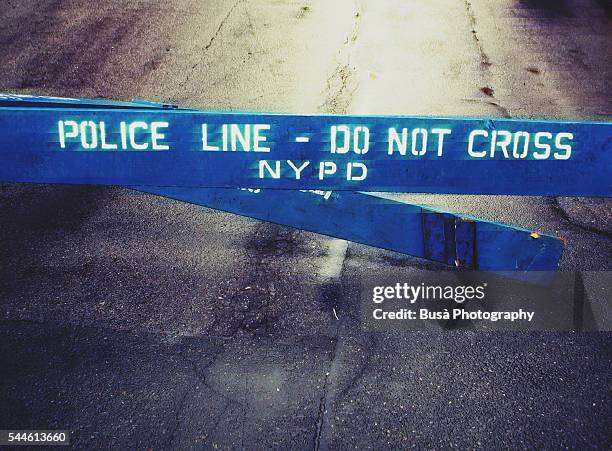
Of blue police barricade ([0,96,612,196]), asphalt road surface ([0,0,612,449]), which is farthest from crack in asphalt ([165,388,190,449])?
blue police barricade ([0,96,612,196])

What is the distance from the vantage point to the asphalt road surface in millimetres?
3510

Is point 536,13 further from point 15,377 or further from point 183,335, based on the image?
point 15,377

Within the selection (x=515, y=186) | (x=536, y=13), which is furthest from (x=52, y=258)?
(x=536, y=13)

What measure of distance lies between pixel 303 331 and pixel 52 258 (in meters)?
2.00

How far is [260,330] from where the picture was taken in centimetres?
416

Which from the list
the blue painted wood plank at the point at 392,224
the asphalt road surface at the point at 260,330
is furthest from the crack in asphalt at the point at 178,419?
the blue painted wood plank at the point at 392,224

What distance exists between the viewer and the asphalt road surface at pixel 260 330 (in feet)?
11.5

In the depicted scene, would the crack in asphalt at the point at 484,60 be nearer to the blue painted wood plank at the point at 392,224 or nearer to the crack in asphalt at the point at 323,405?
the blue painted wood plank at the point at 392,224

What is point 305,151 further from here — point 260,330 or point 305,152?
point 260,330

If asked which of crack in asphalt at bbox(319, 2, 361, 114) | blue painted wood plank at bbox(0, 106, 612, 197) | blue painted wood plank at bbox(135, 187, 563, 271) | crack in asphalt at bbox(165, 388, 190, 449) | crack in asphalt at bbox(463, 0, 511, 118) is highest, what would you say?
blue painted wood plank at bbox(0, 106, 612, 197)

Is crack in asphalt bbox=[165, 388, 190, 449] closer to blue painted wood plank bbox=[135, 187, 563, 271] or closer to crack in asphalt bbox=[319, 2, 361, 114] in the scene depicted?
blue painted wood plank bbox=[135, 187, 563, 271]

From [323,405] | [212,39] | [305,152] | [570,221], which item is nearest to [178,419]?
[323,405]

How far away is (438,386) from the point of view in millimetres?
3754

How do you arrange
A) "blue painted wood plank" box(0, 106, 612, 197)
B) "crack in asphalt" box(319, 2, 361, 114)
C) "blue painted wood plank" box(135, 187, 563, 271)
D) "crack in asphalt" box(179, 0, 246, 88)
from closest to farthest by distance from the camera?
"blue painted wood plank" box(0, 106, 612, 197)
"blue painted wood plank" box(135, 187, 563, 271)
"crack in asphalt" box(319, 2, 361, 114)
"crack in asphalt" box(179, 0, 246, 88)
